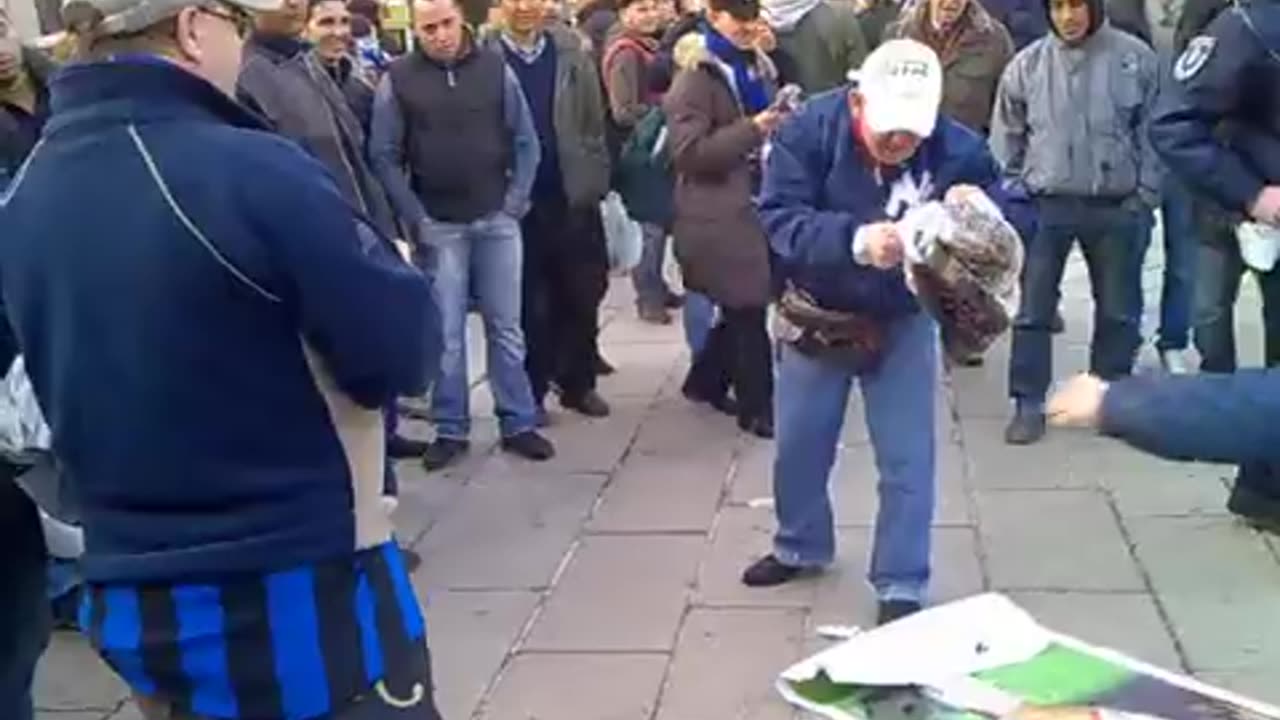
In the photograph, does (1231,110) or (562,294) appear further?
(562,294)

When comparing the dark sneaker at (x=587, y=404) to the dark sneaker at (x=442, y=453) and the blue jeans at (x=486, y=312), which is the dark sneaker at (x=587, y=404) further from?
the dark sneaker at (x=442, y=453)

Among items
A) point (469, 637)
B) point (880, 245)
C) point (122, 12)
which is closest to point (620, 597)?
point (469, 637)

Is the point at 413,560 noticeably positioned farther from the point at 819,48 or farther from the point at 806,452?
the point at 819,48

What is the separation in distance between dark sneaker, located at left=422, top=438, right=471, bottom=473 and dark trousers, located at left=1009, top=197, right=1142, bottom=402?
220cm

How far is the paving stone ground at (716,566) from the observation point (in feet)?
15.6

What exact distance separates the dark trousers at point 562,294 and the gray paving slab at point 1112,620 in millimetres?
2910

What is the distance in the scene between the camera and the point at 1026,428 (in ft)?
23.0

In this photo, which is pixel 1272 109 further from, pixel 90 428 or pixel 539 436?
pixel 90 428

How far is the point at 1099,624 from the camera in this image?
500 centimetres

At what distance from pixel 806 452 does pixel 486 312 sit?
2.15 meters

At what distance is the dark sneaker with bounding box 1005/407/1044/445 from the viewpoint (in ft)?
22.9

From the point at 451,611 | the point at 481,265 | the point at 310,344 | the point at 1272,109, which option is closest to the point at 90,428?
the point at 310,344

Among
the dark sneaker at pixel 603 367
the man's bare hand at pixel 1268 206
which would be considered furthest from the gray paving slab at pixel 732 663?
the dark sneaker at pixel 603 367

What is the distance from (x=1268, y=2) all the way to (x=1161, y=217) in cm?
332
